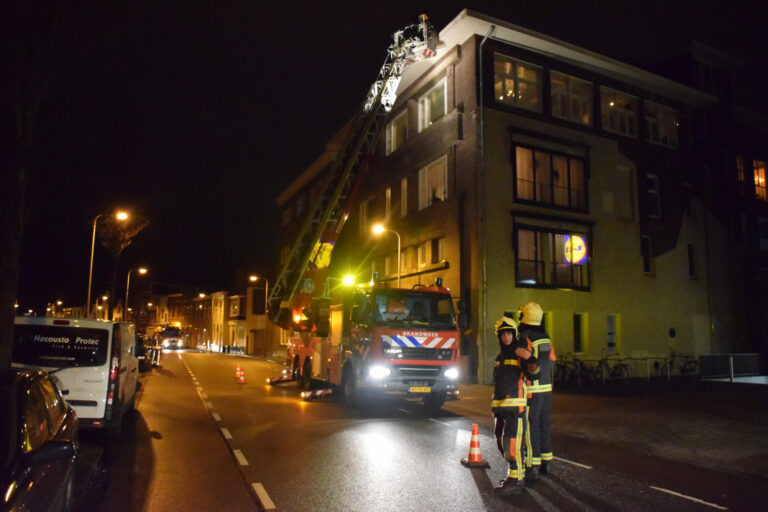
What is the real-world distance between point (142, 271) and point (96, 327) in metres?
35.8

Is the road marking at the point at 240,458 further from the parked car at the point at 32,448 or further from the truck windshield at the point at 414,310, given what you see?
the truck windshield at the point at 414,310

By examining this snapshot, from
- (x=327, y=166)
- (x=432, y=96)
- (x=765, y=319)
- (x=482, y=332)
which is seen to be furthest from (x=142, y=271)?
(x=765, y=319)

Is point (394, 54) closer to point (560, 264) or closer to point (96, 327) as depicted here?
point (560, 264)

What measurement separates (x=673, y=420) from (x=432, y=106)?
18.1 m

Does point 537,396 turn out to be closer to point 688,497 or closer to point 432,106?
point 688,497

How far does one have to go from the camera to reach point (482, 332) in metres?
21.6

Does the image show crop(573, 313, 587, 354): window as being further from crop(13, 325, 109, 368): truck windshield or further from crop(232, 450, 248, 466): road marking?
crop(13, 325, 109, 368): truck windshield

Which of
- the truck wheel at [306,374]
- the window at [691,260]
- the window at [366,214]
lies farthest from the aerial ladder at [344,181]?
the window at [691,260]

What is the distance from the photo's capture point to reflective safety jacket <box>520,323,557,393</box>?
7152 mm

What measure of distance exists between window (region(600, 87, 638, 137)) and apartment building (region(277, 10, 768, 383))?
0.07m

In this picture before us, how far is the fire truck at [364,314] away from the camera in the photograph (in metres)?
13.1

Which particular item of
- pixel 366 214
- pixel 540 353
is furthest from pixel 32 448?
pixel 366 214

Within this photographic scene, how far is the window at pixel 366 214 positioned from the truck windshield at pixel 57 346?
2362 cm

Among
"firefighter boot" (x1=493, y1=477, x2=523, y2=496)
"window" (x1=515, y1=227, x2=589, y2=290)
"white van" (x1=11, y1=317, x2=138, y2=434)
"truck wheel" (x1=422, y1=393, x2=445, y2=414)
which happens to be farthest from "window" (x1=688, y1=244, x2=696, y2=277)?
"white van" (x1=11, y1=317, x2=138, y2=434)
